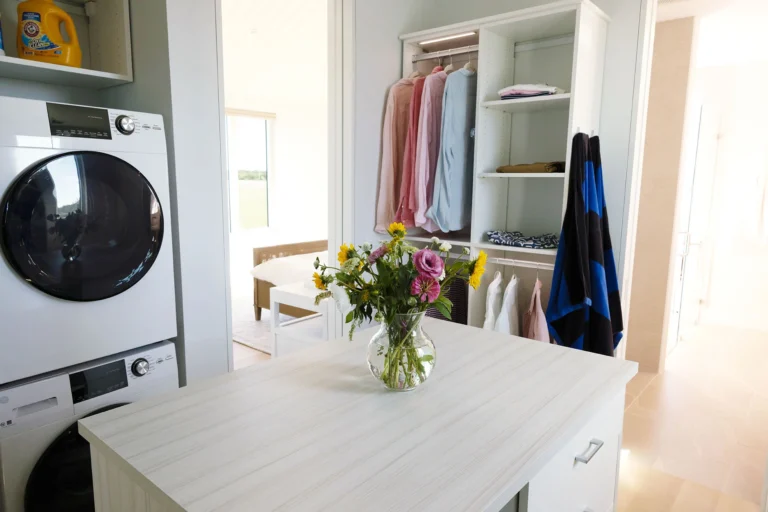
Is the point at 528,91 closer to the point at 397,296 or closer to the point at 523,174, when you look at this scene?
the point at 523,174

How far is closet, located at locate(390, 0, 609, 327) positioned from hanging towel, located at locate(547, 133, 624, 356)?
0.22 ft

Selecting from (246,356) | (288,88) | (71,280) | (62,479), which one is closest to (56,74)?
(71,280)

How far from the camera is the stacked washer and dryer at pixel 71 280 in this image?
150cm

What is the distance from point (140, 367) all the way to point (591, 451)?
150 cm

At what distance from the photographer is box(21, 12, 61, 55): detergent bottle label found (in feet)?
5.72

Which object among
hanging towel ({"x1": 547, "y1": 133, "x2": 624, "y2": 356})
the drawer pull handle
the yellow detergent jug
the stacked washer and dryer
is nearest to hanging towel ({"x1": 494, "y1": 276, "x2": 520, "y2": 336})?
hanging towel ({"x1": 547, "y1": 133, "x2": 624, "y2": 356})

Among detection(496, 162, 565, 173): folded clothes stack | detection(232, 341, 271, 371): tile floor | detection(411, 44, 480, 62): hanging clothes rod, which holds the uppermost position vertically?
detection(411, 44, 480, 62): hanging clothes rod

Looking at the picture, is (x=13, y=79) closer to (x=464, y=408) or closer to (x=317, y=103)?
(x=464, y=408)

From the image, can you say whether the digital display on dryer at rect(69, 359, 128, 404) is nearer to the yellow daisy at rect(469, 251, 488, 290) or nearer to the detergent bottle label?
the detergent bottle label

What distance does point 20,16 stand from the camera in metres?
1.75

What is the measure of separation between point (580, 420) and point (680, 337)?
13.6 feet

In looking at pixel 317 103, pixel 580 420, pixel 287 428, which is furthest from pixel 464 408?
pixel 317 103

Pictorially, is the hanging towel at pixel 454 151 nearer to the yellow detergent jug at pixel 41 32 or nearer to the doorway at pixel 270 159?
the yellow detergent jug at pixel 41 32

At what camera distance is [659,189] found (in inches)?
137
